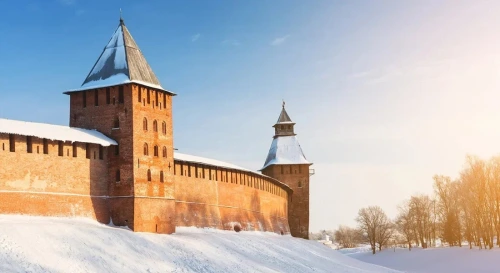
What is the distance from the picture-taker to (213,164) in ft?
111

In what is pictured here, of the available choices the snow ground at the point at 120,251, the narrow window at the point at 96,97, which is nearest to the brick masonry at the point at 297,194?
the snow ground at the point at 120,251

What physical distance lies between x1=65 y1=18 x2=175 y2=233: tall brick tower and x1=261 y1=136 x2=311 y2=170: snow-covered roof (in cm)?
2170

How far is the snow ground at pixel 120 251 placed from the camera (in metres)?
19.1

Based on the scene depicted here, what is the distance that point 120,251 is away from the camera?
21.9 metres

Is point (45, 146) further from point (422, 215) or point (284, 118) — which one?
point (422, 215)

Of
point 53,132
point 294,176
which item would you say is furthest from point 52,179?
point 294,176

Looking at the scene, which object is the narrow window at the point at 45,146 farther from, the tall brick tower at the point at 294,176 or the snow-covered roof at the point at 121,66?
the tall brick tower at the point at 294,176

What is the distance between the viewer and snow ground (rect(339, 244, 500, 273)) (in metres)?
38.5

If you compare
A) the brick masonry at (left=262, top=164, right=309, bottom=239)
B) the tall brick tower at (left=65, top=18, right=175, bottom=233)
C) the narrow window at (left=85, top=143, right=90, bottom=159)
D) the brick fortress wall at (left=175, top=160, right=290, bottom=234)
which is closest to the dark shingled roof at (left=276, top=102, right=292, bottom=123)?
the brick masonry at (left=262, top=164, right=309, bottom=239)

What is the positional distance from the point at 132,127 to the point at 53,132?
3.25 m

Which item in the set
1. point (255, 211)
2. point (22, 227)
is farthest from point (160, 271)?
point (255, 211)

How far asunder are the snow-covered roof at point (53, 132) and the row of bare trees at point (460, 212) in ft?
88.0

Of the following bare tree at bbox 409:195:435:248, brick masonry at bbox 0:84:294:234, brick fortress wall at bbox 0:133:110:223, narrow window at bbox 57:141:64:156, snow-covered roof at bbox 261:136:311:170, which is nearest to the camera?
brick fortress wall at bbox 0:133:110:223

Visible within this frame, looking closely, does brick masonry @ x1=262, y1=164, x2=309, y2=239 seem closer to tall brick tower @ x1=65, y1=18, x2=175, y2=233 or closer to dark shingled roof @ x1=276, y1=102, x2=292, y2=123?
dark shingled roof @ x1=276, y1=102, x2=292, y2=123
